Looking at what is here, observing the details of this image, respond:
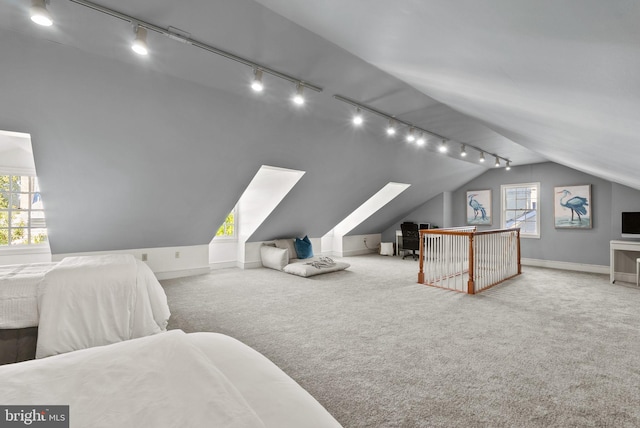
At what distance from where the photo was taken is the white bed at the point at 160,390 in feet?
2.33

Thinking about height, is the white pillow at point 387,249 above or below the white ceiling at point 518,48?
below

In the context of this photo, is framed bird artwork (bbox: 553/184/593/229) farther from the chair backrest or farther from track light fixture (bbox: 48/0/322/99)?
track light fixture (bbox: 48/0/322/99)

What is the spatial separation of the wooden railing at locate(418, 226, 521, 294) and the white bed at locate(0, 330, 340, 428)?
175 inches

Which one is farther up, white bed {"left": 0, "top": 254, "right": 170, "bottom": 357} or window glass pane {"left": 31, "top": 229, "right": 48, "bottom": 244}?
window glass pane {"left": 31, "top": 229, "right": 48, "bottom": 244}

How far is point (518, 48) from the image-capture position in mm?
1146

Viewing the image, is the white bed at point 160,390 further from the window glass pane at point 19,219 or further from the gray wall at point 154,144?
the window glass pane at point 19,219

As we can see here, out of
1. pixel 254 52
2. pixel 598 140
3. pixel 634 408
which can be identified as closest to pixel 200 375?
pixel 254 52

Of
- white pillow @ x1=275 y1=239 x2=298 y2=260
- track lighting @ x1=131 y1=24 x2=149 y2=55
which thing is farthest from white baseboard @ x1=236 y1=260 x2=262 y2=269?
track lighting @ x1=131 y1=24 x2=149 y2=55

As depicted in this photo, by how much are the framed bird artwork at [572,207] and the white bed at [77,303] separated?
817 cm

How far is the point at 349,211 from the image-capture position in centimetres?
736

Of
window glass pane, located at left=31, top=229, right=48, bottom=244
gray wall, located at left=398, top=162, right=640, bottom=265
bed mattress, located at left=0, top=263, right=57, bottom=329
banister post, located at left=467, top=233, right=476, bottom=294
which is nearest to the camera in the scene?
bed mattress, located at left=0, top=263, right=57, bottom=329

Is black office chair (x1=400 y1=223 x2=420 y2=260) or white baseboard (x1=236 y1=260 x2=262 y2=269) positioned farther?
black office chair (x1=400 y1=223 x2=420 y2=260)

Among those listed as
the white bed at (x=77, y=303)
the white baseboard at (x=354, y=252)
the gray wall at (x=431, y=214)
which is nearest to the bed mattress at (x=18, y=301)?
the white bed at (x=77, y=303)

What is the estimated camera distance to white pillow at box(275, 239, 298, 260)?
676cm
